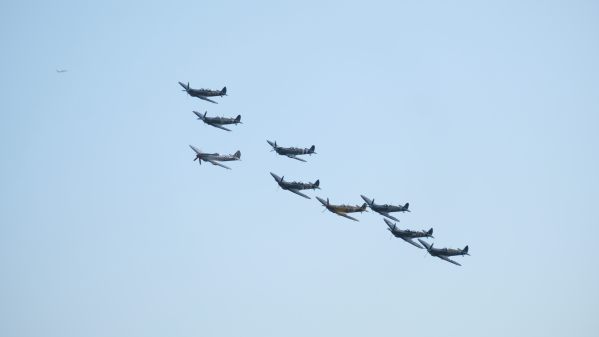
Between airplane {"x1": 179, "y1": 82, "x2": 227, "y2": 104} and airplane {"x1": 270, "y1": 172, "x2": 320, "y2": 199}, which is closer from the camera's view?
airplane {"x1": 270, "y1": 172, "x2": 320, "y2": 199}

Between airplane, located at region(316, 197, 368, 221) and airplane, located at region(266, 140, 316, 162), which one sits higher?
airplane, located at region(266, 140, 316, 162)

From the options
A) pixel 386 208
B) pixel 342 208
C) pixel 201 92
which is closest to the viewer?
pixel 342 208

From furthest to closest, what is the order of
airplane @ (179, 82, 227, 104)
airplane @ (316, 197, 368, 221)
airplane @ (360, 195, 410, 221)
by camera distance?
airplane @ (179, 82, 227, 104)
airplane @ (360, 195, 410, 221)
airplane @ (316, 197, 368, 221)

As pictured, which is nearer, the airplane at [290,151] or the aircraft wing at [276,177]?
the aircraft wing at [276,177]

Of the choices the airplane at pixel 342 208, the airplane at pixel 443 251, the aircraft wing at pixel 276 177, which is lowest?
the airplane at pixel 443 251

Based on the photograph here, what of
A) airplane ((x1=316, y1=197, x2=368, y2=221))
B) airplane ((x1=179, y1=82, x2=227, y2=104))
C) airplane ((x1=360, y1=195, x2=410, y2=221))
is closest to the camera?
airplane ((x1=316, y1=197, x2=368, y2=221))

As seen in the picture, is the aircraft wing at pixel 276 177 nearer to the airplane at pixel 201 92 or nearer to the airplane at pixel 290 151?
→ the airplane at pixel 290 151

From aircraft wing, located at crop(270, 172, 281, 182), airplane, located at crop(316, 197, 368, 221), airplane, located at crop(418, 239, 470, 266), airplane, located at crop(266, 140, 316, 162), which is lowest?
airplane, located at crop(418, 239, 470, 266)

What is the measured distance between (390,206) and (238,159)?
1077 inches

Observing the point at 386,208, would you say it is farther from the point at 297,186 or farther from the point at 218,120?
the point at 218,120

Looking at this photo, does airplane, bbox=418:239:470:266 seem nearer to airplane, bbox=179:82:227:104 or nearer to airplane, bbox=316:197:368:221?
airplane, bbox=316:197:368:221

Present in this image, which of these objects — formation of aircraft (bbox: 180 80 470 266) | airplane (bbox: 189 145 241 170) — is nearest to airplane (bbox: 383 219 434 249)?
formation of aircraft (bbox: 180 80 470 266)

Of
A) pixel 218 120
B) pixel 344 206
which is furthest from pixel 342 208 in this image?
pixel 218 120

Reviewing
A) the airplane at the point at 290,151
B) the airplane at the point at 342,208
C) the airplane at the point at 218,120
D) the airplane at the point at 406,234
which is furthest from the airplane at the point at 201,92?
the airplane at the point at 406,234
